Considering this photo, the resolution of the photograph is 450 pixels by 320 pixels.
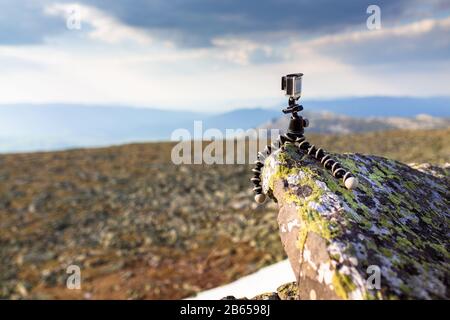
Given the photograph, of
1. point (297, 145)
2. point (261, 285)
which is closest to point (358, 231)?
point (297, 145)

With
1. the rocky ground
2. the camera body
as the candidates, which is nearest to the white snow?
the rocky ground

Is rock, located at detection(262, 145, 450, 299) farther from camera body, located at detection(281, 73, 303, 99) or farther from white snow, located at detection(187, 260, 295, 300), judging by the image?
white snow, located at detection(187, 260, 295, 300)

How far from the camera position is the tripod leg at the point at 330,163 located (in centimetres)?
603

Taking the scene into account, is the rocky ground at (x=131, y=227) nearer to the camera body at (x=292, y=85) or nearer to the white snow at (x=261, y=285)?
the white snow at (x=261, y=285)

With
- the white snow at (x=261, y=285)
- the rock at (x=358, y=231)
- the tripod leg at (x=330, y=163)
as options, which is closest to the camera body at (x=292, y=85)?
the tripod leg at (x=330, y=163)

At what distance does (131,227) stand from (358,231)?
83.9 feet

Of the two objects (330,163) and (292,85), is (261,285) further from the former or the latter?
(292,85)

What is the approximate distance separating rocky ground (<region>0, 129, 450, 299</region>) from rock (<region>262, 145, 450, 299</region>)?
9.59m

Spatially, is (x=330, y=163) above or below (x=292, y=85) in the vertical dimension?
below

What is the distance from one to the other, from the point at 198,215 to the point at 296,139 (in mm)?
24124

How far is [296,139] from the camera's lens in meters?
6.85

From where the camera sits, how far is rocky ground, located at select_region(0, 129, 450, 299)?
21328 mm

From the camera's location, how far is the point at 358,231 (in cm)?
546
